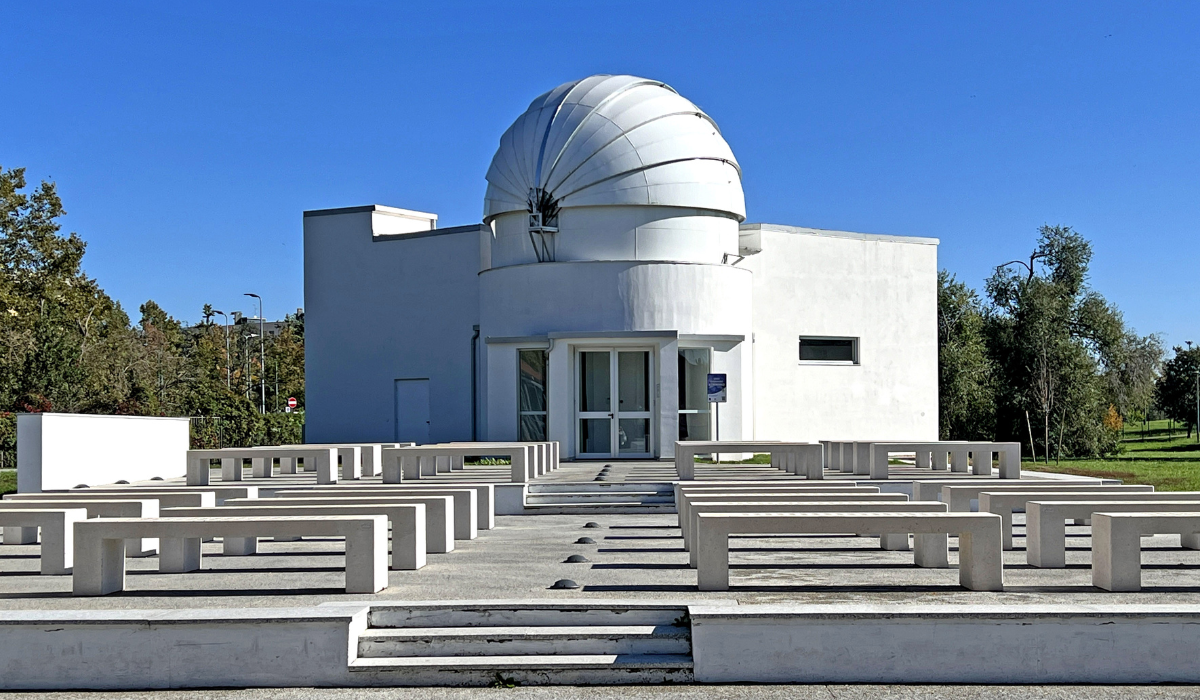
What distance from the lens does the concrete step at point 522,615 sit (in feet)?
25.5

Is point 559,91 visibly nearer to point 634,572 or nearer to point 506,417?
point 506,417

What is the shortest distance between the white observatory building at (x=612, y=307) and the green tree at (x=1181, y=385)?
2334 inches

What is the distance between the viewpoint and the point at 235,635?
7266 mm

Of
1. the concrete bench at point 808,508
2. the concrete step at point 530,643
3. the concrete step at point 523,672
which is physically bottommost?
the concrete step at point 523,672

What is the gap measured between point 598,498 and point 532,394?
9854 mm

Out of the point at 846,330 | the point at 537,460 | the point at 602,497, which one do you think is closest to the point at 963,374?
the point at 846,330

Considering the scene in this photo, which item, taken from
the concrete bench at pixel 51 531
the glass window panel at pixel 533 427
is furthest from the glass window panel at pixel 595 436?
the concrete bench at pixel 51 531

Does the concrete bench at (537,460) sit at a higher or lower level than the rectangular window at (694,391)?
lower

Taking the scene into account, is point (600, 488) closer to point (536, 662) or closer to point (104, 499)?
point (104, 499)

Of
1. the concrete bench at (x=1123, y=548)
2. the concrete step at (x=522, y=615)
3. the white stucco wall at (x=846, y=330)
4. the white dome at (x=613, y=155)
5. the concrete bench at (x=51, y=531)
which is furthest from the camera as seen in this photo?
the white stucco wall at (x=846, y=330)

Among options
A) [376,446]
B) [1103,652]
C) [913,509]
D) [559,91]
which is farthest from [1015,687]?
[559,91]

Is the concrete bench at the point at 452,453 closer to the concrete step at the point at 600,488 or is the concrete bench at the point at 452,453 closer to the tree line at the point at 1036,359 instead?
the concrete step at the point at 600,488

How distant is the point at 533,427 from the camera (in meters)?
27.1

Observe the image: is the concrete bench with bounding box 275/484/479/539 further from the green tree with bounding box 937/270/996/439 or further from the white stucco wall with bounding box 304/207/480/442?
the green tree with bounding box 937/270/996/439
